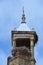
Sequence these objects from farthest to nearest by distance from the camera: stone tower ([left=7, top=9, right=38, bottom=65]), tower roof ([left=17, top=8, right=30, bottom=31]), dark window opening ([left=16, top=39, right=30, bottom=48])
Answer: tower roof ([left=17, top=8, right=30, bottom=31]) → dark window opening ([left=16, top=39, right=30, bottom=48]) → stone tower ([left=7, top=9, right=38, bottom=65])

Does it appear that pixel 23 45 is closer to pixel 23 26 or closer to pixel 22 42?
pixel 22 42

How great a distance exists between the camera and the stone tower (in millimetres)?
66188

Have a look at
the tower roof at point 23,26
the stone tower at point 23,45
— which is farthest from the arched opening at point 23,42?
the tower roof at point 23,26

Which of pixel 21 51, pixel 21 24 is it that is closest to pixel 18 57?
pixel 21 51

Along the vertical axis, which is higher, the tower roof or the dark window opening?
the tower roof

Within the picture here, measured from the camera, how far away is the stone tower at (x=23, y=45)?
66188 millimetres

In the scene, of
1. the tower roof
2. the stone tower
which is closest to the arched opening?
the stone tower

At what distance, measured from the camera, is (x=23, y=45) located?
6862 cm

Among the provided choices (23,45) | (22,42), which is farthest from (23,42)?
(23,45)

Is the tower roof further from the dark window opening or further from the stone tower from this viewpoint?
the dark window opening

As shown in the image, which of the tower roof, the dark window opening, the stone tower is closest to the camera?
the stone tower

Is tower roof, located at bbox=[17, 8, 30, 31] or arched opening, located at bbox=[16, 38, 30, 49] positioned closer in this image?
arched opening, located at bbox=[16, 38, 30, 49]

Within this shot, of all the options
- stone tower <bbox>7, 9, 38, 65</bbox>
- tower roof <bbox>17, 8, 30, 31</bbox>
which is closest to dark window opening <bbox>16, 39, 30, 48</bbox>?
stone tower <bbox>7, 9, 38, 65</bbox>

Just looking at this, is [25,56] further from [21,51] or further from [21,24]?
[21,24]
